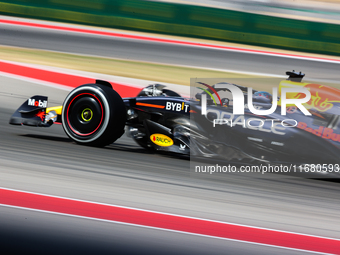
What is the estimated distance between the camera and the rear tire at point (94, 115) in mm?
4582

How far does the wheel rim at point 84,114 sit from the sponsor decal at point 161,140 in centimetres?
61

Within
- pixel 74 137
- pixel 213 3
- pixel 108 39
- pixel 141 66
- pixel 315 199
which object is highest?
pixel 213 3

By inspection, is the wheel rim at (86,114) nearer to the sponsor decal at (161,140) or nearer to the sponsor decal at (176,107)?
the sponsor decal at (161,140)

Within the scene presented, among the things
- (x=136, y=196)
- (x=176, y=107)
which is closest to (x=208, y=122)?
(x=176, y=107)

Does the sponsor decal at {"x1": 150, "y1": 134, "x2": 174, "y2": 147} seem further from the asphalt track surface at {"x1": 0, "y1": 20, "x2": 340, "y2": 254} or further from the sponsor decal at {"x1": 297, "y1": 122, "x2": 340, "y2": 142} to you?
the sponsor decal at {"x1": 297, "y1": 122, "x2": 340, "y2": 142}

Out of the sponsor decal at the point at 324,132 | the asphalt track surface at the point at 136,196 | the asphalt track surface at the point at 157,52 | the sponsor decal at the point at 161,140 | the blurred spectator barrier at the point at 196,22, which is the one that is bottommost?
the asphalt track surface at the point at 136,196

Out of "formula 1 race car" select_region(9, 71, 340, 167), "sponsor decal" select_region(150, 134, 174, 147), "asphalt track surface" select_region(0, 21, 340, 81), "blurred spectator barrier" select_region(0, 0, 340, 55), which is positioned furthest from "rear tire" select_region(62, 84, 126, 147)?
"blurred spectator barrier" select_region(0, 0, 340, 55)

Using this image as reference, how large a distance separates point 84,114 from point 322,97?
8.30 ft

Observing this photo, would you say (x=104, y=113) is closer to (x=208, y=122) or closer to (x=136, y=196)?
(x=208, y=122)

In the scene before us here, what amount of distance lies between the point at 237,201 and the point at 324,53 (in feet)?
36.1

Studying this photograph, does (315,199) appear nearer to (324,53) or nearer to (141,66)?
(141,66)

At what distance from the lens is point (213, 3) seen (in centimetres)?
1891

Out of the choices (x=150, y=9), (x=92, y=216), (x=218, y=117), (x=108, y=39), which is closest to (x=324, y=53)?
(x=150, y=9)

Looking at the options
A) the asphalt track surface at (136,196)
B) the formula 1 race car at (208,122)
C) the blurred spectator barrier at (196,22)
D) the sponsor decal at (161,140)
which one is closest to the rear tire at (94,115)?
the formula 1 race car at (208,122)
